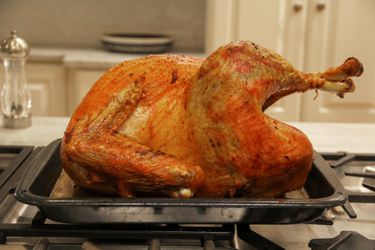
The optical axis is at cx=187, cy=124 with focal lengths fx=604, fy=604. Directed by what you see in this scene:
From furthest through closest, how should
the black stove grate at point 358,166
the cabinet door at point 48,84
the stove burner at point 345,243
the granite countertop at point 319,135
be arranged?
1. the cabinet door at point 48,84
2. the granite countertop at point 319,135
3. the black stove grate at point 358,166
4. the stove burner at point 345,243

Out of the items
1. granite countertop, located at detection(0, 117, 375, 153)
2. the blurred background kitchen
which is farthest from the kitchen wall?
granite countertop, located at detection(0, 117, 375, 153)

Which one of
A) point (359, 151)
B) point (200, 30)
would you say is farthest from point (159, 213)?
point (200, 30)

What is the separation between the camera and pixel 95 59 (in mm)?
2377

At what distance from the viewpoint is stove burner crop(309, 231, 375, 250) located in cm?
74

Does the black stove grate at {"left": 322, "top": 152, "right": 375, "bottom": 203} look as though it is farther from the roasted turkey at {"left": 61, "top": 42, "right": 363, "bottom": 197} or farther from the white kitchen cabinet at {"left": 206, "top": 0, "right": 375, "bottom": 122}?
the white kitchen cabinet at {"left": 206, "top": 0, "right": 375, "bottom": 122}

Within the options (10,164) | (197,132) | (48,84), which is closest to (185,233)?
(197,132)

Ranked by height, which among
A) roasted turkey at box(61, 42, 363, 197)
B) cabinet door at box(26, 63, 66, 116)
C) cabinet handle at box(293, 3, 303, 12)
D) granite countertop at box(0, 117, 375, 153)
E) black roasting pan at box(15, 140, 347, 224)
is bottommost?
cabinet door at box(26, 63, 66, 116)

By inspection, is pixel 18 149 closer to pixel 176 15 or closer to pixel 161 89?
pixel 161 89

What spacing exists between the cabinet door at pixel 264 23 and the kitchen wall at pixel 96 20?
418 millimetres

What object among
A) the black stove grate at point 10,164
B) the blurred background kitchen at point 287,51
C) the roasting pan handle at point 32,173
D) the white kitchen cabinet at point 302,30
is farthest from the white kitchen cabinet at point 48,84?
the roasting pan handle at point 32,173

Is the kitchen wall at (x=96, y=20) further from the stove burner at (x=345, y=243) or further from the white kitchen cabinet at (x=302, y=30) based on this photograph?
the stove burner at (x=345, y=243)

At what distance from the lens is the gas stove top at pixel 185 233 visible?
0.76 meters

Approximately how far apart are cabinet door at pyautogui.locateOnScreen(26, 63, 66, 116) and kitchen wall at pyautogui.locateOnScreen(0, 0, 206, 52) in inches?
14.2

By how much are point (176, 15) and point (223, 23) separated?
1.63ft
